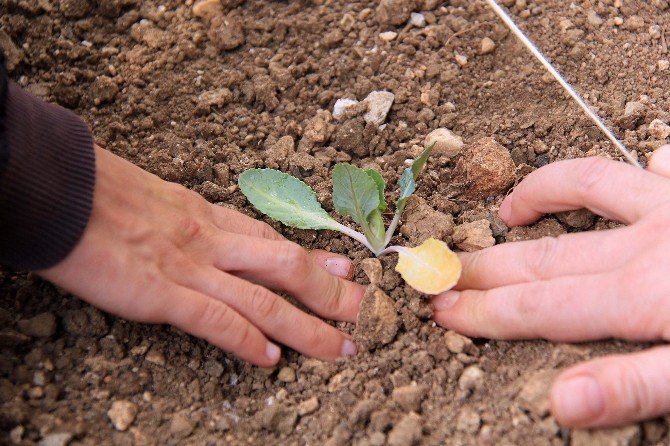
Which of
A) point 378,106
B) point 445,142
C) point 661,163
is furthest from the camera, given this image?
point 378,106

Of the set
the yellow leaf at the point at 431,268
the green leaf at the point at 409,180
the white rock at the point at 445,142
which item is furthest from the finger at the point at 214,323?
the white rock at the point at 445,142

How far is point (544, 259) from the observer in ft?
5.88

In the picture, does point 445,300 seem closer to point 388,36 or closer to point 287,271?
point 287,271

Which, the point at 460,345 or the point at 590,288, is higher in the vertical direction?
the point at 590,288

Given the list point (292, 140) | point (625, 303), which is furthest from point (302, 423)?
point (292, 140)

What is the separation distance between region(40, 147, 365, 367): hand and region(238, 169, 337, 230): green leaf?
0.15 meters

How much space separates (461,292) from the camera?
1851 millimetres

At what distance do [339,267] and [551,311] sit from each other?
0.63 m

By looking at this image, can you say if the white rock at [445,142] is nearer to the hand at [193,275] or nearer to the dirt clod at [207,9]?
the hand at [193,275]

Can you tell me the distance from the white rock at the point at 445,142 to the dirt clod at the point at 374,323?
691 millimetres

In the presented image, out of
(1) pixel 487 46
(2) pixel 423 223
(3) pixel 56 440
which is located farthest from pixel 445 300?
(1) pixel 487 46

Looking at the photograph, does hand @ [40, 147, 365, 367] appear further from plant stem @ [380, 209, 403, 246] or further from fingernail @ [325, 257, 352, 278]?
plant stem @ [380, 209, 403, 246]

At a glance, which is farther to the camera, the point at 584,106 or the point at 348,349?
the point at 584,106

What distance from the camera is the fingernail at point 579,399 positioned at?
1404 mm
